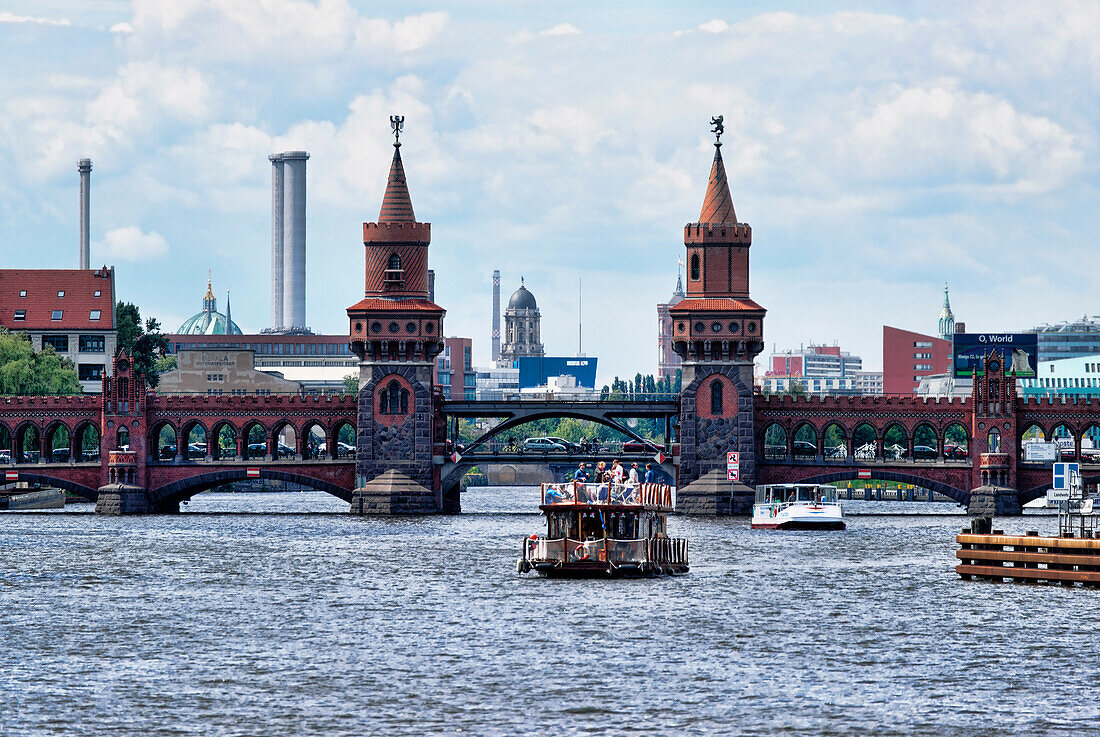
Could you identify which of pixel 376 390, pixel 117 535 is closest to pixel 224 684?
pixel 117 535

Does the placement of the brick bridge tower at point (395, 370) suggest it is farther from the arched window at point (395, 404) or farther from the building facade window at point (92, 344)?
the building facade window at point (92, 344)

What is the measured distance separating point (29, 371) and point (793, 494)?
205ft

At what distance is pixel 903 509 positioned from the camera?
172 metres

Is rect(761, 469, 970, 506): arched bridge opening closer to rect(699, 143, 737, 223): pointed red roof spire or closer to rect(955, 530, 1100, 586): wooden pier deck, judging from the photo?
rect(699, 143, 737, 223): pointed red roof spire

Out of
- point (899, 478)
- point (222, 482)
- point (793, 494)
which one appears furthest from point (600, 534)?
point (899, 478)

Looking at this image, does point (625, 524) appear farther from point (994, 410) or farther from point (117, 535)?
point (994, 410)

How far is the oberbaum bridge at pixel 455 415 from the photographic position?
139 meters

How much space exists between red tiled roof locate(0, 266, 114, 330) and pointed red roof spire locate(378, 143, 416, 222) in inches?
2066

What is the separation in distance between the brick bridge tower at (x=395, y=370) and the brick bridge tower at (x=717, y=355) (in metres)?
17.6

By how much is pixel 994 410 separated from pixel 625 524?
57019 mm

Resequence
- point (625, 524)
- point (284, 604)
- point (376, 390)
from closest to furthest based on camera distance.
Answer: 1. point (284, 604)
2. point (625, 524)
3. point (376, 390)

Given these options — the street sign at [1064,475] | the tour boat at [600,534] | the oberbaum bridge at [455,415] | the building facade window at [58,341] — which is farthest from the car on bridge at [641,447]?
the building facade window at [58,341]

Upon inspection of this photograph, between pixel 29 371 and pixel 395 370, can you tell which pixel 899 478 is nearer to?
pixel 395 370

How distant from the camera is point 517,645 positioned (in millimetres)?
68438
